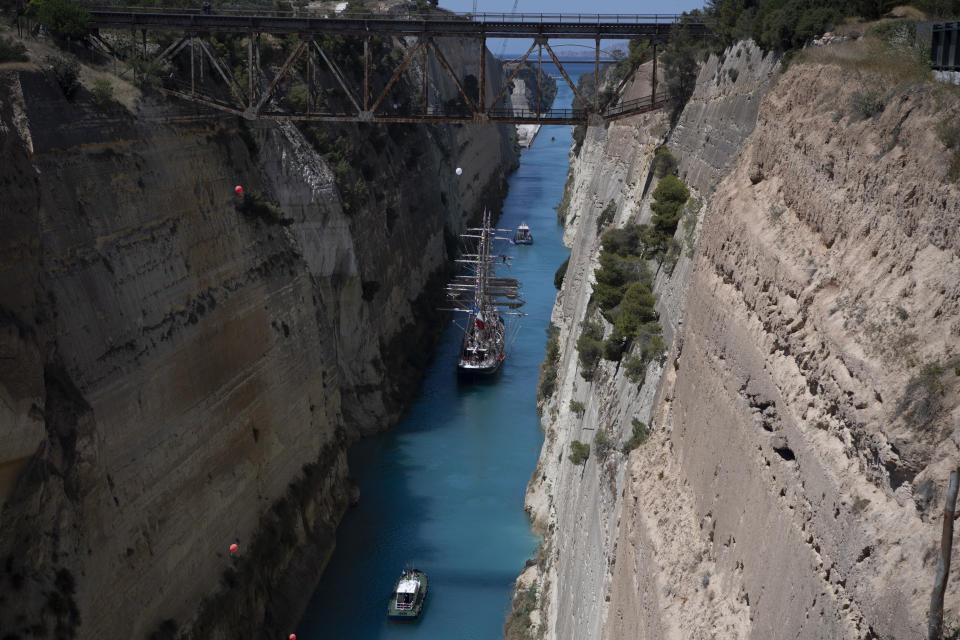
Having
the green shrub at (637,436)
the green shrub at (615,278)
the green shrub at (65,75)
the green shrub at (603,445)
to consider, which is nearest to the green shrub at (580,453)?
the green shrub at (603,445)

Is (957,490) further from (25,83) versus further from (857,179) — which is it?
(25,83)

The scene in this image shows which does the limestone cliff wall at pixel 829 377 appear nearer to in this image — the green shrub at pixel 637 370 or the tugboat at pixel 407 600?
the green shrub at pixel 637 370

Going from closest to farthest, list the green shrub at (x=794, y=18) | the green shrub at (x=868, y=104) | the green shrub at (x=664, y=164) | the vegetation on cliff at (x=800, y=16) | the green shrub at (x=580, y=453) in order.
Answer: the green shrub at (x=868, y=104) < the vegetation on cliff at (x=800, y=16) < the green shrub at (x=794, y=18) < the green shrub at (x=580, y=453) < the green shrub at (x=664, y=164)

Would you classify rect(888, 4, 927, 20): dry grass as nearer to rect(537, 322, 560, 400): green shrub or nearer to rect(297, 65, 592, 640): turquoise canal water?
rect(297, 65, 592, 640): turquoise canal water

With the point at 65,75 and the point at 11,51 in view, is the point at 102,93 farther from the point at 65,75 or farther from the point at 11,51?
the point at 11,51

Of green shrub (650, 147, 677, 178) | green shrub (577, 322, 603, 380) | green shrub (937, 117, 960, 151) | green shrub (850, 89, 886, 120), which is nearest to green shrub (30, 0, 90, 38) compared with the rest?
green shrub (577, 322, 603, 380)

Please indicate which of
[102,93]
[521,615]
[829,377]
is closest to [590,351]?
[521,615]
